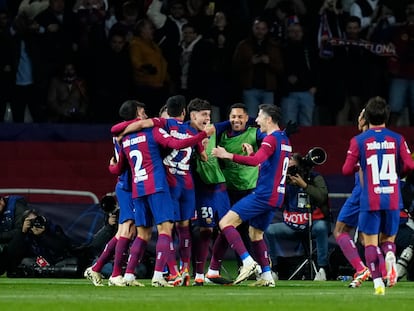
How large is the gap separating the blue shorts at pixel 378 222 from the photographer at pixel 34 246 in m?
6.55

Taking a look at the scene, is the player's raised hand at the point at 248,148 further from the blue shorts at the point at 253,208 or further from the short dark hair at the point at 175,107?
the short dark hair at the point at 175,107

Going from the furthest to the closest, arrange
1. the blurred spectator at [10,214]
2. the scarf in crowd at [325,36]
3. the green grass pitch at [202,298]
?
the scarf in crowd at [325,36] → the blurred spectator at [10,214] → the green grass pitch at [202,298]

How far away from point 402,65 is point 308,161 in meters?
5.88

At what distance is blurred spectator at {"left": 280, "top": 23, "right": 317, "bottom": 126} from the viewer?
2389cm

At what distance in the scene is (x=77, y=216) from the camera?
71.4 feet

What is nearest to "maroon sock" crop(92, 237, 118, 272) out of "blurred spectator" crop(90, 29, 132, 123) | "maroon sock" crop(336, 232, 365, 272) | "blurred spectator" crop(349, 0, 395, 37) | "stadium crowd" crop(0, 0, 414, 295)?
"stadium crowd" crop(0, 0, 414, 295)

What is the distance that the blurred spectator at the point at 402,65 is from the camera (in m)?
24.0

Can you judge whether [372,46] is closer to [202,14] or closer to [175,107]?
[202,14]

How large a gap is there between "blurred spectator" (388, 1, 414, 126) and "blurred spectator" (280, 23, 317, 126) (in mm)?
1346

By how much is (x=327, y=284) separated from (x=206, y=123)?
8.79 ft

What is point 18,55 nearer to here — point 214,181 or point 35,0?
point 35,0

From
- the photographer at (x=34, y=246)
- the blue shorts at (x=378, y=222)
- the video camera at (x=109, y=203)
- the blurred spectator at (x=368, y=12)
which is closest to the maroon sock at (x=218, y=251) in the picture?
the video camera at (x=109, y=203)

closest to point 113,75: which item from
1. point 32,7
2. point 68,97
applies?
point 68,97

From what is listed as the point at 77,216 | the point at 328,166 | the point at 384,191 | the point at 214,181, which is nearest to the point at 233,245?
the point at 214,181
